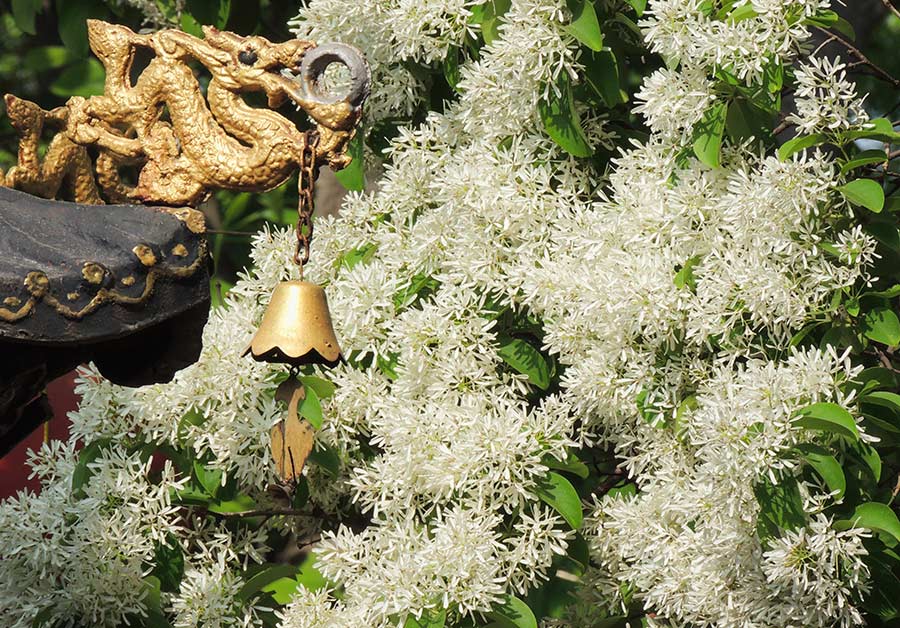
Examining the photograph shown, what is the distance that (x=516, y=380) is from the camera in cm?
255

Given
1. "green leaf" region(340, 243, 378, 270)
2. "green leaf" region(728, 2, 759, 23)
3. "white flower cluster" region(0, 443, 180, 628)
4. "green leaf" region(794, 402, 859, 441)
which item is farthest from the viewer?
"green leaf" region(340, 243, 378, 270)

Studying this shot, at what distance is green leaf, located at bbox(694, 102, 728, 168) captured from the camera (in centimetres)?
236

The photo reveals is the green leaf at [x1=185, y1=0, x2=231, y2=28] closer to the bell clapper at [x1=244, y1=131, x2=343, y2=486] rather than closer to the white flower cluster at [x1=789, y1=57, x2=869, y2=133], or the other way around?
the bell clapper at [x1=244, y1=131, x2=343, y2=486]

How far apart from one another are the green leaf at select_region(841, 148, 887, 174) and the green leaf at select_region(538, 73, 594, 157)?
1.80 feet

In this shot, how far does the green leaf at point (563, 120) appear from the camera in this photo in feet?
8.39

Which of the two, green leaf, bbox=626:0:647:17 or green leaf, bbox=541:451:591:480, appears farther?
green leaf, bbox=626:0:647:17

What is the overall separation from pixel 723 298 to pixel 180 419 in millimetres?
1049

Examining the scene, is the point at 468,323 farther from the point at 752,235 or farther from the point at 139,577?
the point at 139,577

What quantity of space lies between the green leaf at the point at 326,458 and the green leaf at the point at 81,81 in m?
1.73

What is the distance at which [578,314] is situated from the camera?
2.37 m

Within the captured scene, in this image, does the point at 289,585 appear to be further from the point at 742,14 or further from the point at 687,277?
the point at 742,14

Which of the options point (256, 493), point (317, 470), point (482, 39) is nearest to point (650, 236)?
point (482, 39)

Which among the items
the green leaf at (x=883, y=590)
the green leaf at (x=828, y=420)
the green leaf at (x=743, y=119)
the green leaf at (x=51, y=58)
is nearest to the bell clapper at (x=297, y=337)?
the green leaf at (x=828, y=420)

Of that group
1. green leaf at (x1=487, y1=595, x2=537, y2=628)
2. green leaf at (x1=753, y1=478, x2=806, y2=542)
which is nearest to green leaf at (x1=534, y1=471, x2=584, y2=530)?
green leaf at (x1=487, y1=595, x2=537, y2=628)
